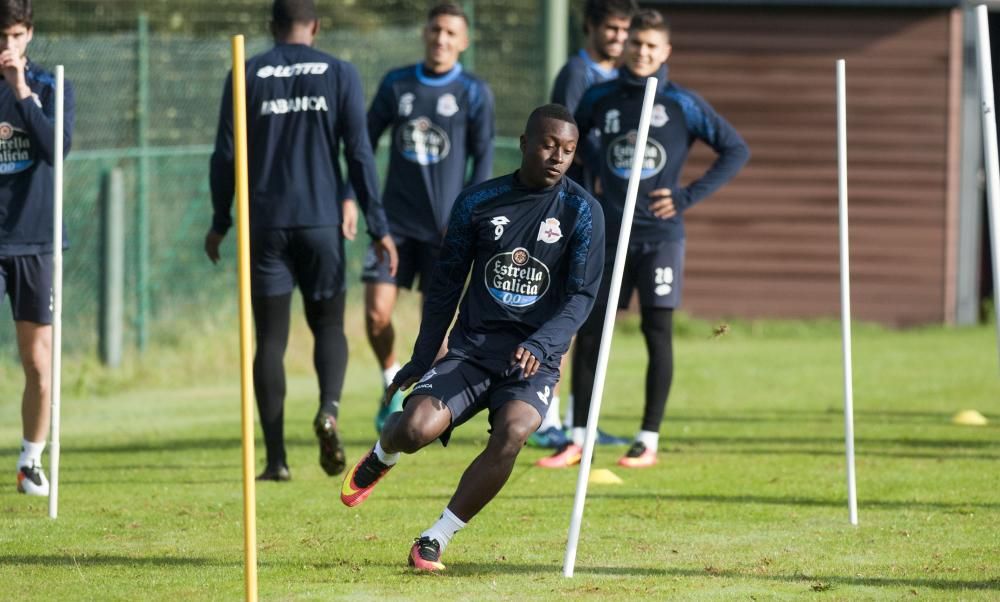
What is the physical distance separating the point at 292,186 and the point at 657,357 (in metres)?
2.24

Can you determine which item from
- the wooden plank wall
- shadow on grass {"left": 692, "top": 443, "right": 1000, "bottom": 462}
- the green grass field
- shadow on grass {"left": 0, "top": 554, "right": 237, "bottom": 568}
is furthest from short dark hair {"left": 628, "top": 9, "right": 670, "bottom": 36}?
the wooden plank wall

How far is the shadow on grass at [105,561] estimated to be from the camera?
603cm

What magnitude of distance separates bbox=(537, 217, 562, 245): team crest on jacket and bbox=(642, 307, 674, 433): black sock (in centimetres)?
275

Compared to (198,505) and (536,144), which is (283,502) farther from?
(536,144)

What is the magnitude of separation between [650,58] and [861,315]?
9541 mm

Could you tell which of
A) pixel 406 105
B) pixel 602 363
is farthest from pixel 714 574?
pixel 406 105

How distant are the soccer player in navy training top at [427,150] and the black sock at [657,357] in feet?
4.31

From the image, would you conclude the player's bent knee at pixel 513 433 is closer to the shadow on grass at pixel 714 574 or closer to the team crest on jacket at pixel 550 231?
the shadow on grass at pixel 714 574

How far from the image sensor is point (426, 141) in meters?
9.36

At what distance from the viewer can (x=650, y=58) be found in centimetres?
852

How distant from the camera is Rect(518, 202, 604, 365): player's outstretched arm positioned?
5.96 meters

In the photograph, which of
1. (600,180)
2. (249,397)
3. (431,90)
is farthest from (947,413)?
(249,397)

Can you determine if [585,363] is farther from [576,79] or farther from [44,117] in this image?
[44,117]

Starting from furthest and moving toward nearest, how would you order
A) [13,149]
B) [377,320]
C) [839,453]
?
1. [377,320]
2. [839,453]
3. [13,149]
